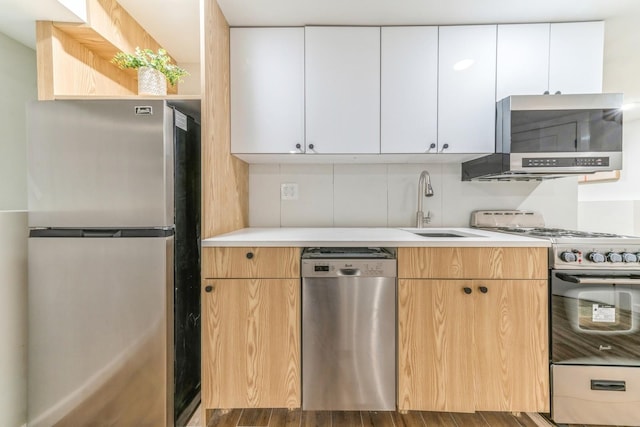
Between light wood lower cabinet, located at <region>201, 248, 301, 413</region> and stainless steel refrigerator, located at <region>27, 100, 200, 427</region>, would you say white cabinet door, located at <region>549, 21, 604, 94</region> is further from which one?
stainless steel refrigerator, located at <region>27, 100, 200, 427</region>

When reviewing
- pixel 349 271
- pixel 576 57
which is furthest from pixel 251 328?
pixel 576 57

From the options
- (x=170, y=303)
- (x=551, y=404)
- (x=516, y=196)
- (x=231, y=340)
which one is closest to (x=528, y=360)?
(x=551, y=404)

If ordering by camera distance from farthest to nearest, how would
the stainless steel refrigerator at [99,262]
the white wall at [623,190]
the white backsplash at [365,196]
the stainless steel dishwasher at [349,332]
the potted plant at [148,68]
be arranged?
the white wall at [623,190]
the white backsplash at [365,196]
the potted plant at [148,68]
the stainless steel dishwasher at [349,332]
the stainless steel refrigerator at [99,262]

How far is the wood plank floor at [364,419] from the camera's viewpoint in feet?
4.75

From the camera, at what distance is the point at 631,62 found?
2082 millimetres

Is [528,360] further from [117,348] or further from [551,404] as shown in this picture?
[117,348]

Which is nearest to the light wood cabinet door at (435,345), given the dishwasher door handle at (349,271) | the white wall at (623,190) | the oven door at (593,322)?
the dishwasher door handle at (349,271)

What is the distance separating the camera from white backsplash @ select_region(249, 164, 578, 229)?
2111 mm

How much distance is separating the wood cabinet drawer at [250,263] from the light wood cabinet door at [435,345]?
22.5 inches

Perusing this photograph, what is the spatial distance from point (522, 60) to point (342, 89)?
3.58 ft

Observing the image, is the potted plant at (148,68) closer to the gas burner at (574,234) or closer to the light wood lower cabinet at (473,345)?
the light wood lower cabinet at (473,345)

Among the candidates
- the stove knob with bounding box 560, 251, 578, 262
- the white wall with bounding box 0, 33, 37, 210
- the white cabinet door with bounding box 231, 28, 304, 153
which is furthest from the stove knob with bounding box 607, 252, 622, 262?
the white wall with bounding box 0, 33, 37, 210

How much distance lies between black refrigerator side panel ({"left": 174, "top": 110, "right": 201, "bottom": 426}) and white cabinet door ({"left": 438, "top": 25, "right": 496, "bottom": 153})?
144 centimetres

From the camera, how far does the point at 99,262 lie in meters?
1.29
